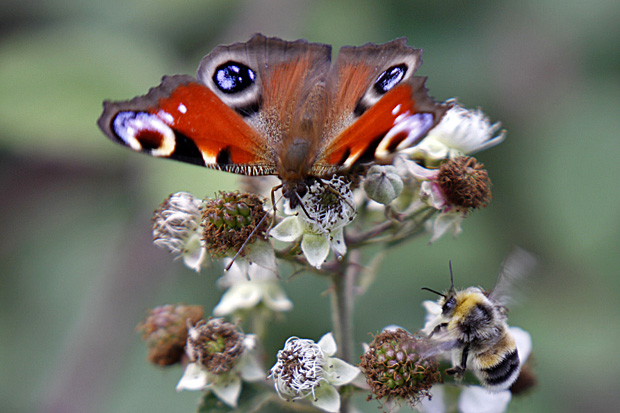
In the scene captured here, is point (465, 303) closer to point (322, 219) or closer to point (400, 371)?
point (400, 371)

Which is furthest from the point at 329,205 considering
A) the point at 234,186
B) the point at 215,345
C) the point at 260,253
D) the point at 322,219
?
the point at 234,186

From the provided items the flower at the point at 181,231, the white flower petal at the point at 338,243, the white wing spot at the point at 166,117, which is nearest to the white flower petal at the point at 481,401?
the white flower petal at the point at 338,243

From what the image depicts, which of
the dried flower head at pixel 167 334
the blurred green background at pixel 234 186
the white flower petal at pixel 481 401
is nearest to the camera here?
the white flower petal at pixel 481 401

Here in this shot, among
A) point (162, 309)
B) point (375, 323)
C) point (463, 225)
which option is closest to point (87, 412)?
point (162, 309)

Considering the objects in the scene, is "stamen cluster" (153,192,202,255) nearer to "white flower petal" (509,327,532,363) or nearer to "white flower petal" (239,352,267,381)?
"white flower petal" (239,352,267,381)

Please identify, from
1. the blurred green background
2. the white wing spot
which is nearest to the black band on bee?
the blurred green background

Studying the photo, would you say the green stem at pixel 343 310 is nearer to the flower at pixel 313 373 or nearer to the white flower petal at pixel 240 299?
the flower at pixel 313 373
